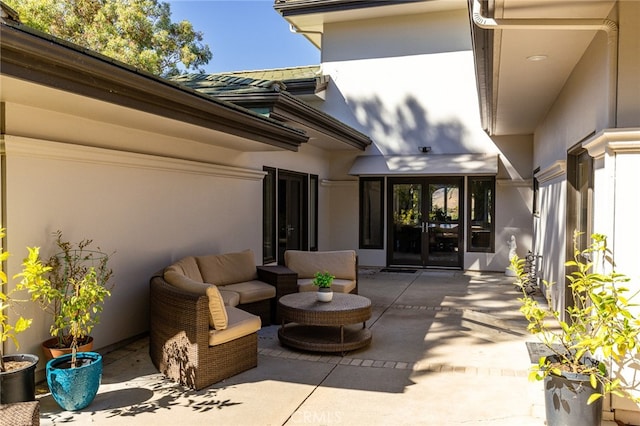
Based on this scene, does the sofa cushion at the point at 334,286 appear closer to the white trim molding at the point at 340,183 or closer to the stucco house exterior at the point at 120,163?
the stucco house exterior at the point at 120,163

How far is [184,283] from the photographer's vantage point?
5207 mm

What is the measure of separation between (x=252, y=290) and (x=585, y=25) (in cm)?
511

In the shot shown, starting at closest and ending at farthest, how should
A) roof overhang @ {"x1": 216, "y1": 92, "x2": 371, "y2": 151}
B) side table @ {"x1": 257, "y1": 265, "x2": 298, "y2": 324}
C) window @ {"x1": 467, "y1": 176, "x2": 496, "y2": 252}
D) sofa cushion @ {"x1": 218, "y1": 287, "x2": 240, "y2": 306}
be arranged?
sofa cushion @ {"x1": 218, "y1": 287, "x2": 240, "y2": 306} < side table @ {"x1": 257, "y1": 265, "x2": 298, "y2": 324} < roof overhang @ {"x1": 216, "y1": 92, "x2": 371, "y2": 151} < window @ {"x1": 467, "y1": 176, "x2": 496, "y2": 252}

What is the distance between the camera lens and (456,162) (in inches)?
495

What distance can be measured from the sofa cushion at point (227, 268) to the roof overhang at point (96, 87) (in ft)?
6.12

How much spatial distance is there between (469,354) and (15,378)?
15.2 feet

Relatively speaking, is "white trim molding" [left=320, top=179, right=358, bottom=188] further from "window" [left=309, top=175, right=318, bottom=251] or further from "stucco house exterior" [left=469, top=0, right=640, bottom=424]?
"stucco house exterior" [left=469, top=0, right=640, bottom=424]

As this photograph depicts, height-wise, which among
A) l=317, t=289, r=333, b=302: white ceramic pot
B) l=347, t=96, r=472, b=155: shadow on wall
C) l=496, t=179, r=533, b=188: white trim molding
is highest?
l=347, t=96, r=472, b=155: shadow on wall

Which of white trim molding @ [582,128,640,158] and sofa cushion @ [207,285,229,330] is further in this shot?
sofa cushion @ [207,285,229,330]

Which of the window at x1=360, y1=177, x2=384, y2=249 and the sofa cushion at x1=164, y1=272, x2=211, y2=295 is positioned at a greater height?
the window at x1=360, y1=177, x2=384, y2=249

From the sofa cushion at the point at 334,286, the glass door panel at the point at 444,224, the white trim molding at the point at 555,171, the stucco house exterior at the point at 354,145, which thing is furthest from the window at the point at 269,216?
the white trim molding at the point at 555,171

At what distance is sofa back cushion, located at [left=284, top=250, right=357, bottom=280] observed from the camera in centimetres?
820

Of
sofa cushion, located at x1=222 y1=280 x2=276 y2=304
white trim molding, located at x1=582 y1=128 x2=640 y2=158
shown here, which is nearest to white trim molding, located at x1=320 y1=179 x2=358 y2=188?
sofa cushion, located at x1=222 y1=280 x2=276 y2=304

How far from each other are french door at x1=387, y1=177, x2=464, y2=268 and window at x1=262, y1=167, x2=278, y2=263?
437cm
